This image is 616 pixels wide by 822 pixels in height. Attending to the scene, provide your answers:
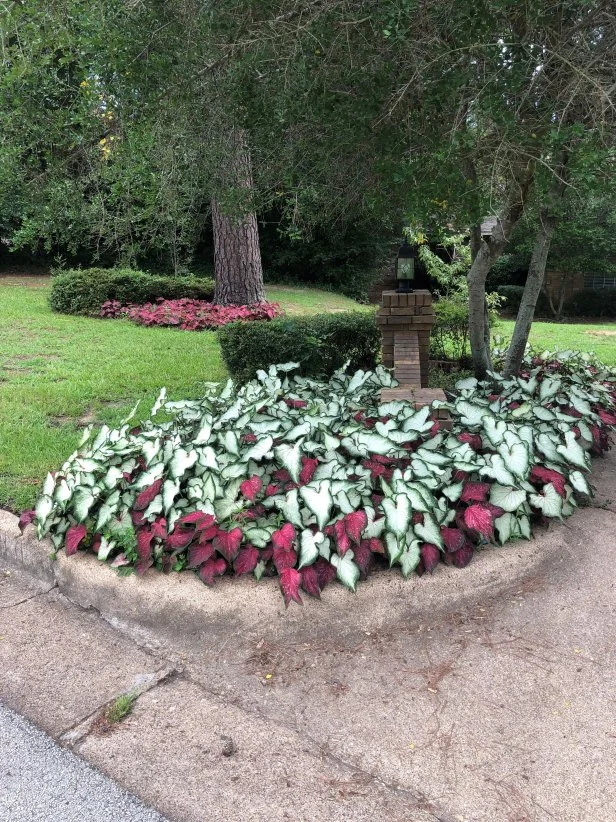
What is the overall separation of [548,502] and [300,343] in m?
3.08

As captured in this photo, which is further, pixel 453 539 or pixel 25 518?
pixel 25 518

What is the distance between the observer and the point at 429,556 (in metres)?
2.70

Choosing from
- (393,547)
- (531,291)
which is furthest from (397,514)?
(531,291)

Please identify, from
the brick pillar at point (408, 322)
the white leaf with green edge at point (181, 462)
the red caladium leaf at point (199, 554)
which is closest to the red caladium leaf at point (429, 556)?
the red caladium leaf at point (199, 554)

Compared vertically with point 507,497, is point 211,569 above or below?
below

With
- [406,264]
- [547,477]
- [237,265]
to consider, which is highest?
[406,264]

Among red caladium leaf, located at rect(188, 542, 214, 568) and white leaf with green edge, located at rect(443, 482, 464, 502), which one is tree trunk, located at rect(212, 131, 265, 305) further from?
red caladium leaf, located at rect(188, 542, 214, 568)

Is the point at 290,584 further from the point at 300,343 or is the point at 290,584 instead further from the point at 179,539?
the point at 300,343

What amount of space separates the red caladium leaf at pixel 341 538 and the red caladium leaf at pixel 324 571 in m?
0.08

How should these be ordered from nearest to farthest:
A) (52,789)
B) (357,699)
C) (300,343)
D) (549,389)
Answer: (52,789), (357,699), (549,389), (300,343)

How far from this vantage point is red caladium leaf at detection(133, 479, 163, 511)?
2.99m

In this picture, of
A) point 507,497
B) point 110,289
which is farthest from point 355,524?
point 110,289

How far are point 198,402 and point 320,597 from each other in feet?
6.64

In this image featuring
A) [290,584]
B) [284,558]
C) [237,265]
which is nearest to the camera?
[290,584]
